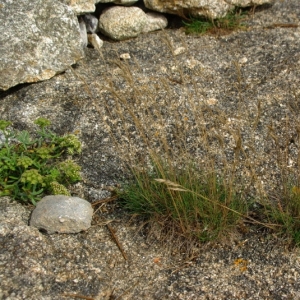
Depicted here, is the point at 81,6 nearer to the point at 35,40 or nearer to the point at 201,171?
the point at 35,40

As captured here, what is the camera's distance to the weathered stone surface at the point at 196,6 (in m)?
4.44

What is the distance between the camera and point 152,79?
13.1ft

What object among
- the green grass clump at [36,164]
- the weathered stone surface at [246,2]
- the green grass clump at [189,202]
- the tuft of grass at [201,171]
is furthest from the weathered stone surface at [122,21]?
the green grass clump at [189,202]

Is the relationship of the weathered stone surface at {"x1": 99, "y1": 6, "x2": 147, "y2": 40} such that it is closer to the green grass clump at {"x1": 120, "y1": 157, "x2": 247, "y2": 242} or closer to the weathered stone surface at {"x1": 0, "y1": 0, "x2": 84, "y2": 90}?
the weathered stone surface at {"x1": 0, "y1": 0, "x2": 84, "y2": 90}

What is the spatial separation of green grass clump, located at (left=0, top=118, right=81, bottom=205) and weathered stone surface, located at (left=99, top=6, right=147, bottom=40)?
134cm

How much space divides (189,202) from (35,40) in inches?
73.6

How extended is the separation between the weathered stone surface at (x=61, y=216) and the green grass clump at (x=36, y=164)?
0.42 feet

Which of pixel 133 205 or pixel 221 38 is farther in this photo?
pixel 221 38

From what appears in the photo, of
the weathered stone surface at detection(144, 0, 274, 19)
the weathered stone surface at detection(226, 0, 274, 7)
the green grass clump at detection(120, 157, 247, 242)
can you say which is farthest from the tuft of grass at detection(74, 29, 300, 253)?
the weathered stone surface at detection(226, 0, 274, 7)

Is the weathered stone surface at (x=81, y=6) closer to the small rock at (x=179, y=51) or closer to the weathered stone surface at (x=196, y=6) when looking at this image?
the weathered stone surface at (x=196, y=6)

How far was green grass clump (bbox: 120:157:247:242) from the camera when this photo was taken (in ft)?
9.57

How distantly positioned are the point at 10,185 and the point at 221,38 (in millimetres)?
2293

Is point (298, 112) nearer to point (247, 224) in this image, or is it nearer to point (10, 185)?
point (247, 224)

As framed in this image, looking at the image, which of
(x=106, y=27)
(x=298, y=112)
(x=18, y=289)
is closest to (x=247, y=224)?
(x=298, y=112)
